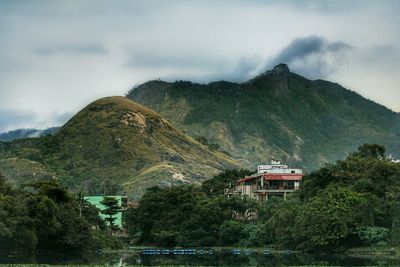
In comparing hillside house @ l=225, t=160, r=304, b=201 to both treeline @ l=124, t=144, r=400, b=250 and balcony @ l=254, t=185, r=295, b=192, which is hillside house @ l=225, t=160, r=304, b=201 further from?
treeline @ l=124, t=144, r=400, b=250

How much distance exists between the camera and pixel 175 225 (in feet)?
352

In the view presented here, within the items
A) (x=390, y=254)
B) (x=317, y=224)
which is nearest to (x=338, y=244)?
(x=317, y=224)

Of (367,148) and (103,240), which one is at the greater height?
(367,148)

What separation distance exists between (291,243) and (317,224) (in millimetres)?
7882

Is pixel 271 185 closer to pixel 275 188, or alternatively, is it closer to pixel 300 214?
pixel 275 188

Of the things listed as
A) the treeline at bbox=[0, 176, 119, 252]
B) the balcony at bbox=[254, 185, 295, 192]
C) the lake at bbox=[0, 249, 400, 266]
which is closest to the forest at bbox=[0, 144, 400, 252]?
the treeline at bbox=[0, 176, 119, 252]

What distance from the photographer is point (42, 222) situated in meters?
75.6

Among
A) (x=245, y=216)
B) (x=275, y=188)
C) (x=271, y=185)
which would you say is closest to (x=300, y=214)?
(x=245, y=216)

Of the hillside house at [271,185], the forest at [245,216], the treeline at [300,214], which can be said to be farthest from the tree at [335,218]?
the hillside house at [271,185]

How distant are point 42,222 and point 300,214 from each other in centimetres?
2753

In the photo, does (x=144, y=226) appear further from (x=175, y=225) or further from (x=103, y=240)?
(x=103, y=240)

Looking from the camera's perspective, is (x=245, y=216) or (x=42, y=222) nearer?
(x=42, y=222)

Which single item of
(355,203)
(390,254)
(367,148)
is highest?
(367,148)

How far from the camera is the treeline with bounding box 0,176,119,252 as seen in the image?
70.4 metres
